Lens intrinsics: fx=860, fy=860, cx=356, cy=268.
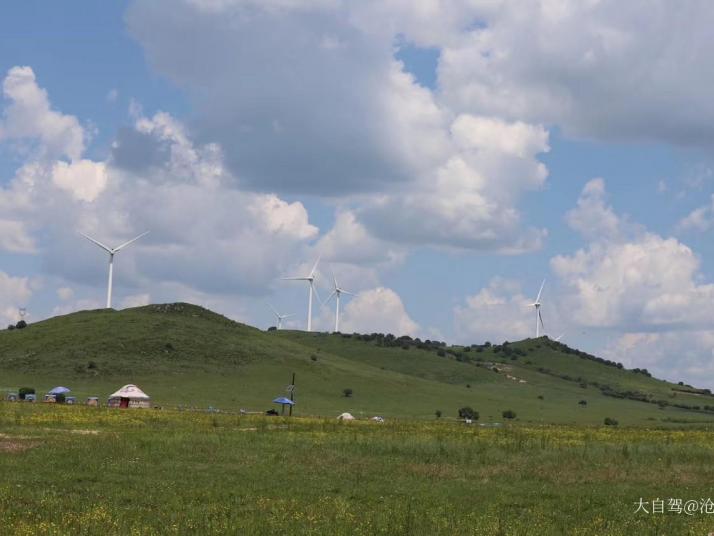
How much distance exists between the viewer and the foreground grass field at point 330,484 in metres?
24.9

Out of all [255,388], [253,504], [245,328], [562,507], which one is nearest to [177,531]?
[253,504]

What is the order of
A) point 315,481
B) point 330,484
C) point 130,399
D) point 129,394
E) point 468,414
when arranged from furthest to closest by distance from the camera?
1. point 468,414
2. point 129,394
3. point 130,399
4. point 315,481
5. point 330,484

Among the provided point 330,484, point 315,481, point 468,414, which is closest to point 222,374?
point 468,414

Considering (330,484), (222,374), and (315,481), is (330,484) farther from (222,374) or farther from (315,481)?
(222,374)

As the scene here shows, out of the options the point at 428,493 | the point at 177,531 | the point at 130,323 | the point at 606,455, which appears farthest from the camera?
the point at 130,323

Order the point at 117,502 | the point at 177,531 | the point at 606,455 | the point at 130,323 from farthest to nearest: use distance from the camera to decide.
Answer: the point at 130,323, the point at 606,455, the point at 117,502, the point at 177,531

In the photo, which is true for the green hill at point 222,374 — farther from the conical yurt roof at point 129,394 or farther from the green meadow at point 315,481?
the green meadow at point 315,481

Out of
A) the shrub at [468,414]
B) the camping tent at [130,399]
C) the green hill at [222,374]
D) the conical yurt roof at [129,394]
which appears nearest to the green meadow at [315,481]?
the camping tent at [130,399]

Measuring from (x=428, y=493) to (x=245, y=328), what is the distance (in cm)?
16489

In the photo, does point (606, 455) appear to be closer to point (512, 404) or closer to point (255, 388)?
point (255, 388)

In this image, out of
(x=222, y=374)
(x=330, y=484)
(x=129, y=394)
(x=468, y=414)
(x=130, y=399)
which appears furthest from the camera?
(x=222, y=374)

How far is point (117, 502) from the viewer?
27562 millimetres

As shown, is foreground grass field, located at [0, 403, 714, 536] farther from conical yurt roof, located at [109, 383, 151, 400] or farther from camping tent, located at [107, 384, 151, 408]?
conical yurt roof, located at [109, 383, 151, 400]

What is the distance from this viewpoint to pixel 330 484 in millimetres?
33156
